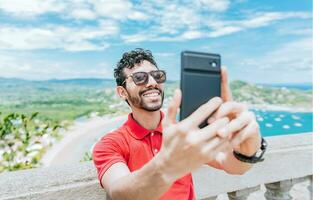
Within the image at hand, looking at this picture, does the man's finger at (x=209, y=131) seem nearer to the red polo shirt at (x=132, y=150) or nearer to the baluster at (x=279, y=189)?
the red polo shirt at (x=132, y=150)

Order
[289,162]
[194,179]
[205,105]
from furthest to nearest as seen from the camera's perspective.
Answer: [289,162] → [194,179] → [205,105]

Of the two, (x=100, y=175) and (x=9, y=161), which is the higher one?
(x=100, y=175)

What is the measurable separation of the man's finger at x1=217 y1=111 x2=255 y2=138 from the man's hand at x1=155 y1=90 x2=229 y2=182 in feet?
0.04

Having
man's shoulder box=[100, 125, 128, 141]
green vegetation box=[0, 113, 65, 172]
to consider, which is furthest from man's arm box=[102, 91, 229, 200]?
green vegetation box=[0, 113, 65, 172]

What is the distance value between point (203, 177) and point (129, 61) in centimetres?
74

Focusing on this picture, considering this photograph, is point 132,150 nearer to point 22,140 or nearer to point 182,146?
point 182,146

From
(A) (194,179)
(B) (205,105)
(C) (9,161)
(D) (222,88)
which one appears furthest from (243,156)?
(C) (9,161)

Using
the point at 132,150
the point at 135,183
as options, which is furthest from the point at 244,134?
the point at 132,150

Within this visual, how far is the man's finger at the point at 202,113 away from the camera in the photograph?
Result: 0.88 metres

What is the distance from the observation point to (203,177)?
200cm

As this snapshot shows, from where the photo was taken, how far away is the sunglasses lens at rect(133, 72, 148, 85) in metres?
1.69

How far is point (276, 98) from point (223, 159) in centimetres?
1967

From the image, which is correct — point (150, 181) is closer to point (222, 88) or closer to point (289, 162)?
point (222, 88)

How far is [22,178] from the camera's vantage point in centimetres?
157
